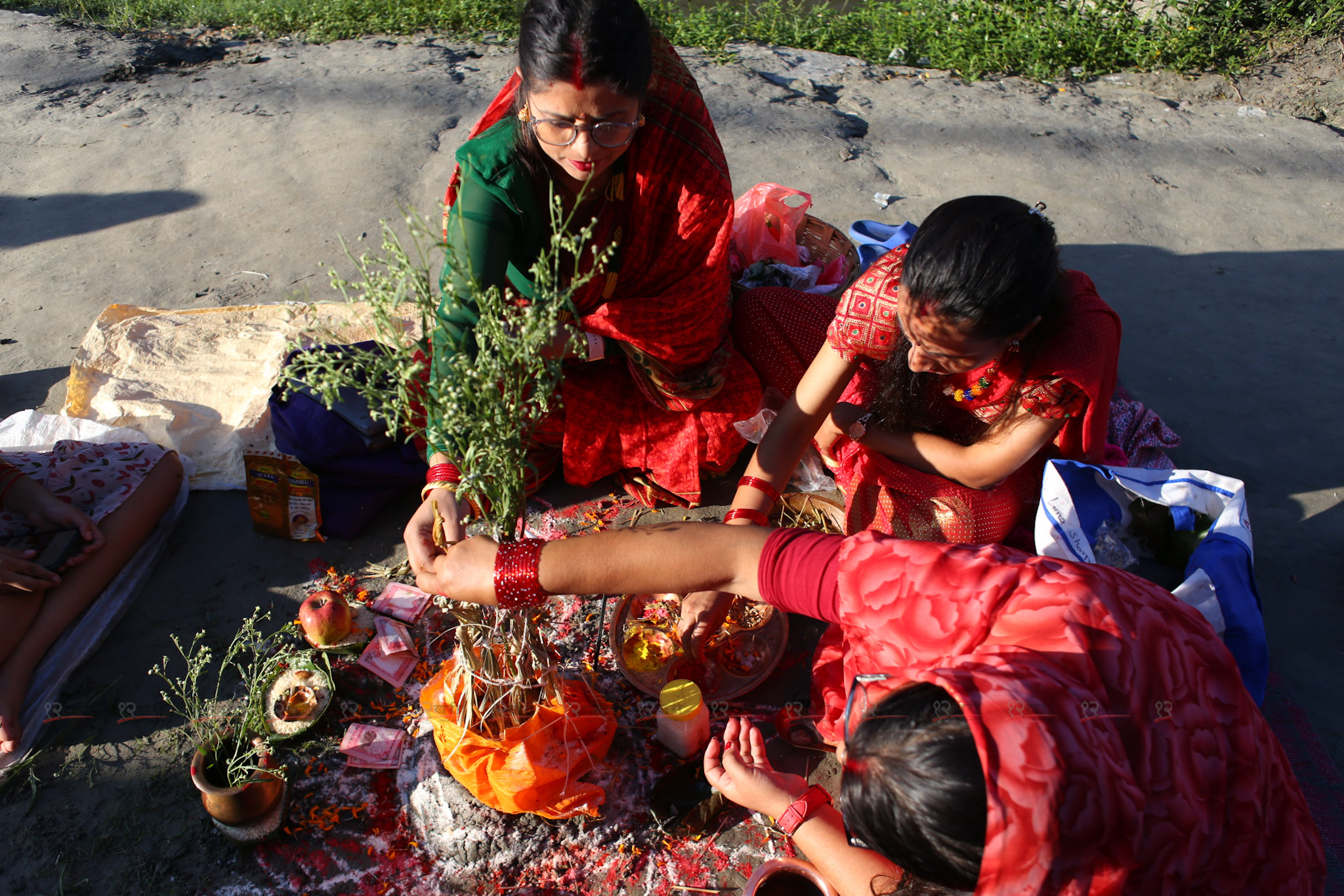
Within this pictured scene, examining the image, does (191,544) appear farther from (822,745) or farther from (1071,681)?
(1071,681)

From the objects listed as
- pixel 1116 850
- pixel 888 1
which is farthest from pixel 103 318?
pixel 888 1

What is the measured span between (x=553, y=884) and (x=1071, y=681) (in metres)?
1.45

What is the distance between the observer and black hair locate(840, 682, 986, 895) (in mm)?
1263

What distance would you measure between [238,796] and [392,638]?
64cm

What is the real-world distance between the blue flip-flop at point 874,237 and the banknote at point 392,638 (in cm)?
249

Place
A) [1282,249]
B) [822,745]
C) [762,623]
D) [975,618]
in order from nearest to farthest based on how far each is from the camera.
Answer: [975,618]
[822,745]
[762,623]
[1282,249]

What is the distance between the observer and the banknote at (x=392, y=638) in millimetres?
2574

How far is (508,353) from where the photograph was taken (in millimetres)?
1589

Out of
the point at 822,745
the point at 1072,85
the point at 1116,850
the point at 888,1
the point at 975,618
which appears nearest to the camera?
the point at 1116,850

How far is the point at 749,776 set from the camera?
196cm

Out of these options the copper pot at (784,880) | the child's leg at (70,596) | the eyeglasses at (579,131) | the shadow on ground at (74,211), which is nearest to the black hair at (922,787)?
the copper pot at (784,880)

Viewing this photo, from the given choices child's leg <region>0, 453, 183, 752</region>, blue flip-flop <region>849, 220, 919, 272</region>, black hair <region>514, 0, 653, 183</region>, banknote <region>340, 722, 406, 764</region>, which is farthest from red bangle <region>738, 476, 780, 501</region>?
child's leg <region>0, 453, 183, 752</region>

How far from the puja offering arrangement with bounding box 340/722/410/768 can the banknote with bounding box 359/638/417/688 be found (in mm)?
182

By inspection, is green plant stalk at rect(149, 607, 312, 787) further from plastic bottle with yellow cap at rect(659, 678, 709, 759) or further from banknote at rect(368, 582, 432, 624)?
plastic bottle with yellow cap at rect(659, 678, 709, 759)
